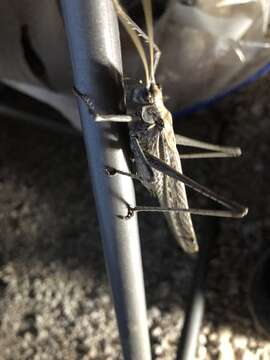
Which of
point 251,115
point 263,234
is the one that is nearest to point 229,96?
point 251,115

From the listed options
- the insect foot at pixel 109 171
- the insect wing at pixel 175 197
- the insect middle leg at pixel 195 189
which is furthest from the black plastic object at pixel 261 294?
the insect foot at pixel 109 171

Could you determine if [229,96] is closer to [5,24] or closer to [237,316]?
[237,316]

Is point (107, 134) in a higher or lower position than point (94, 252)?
higher

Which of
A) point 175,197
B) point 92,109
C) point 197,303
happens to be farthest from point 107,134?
point 197,303

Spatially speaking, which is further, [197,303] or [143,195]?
[143,195]

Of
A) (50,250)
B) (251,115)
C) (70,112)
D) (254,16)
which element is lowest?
(50,250)

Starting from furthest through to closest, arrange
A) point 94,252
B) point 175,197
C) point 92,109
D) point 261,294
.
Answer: point 94,252 < point 261,294 < point 175,197 < point 92,109

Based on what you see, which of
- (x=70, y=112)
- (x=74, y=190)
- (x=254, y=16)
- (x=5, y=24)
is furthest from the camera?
(x=74, y=190)

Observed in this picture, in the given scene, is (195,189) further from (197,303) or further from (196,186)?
(197,303)
